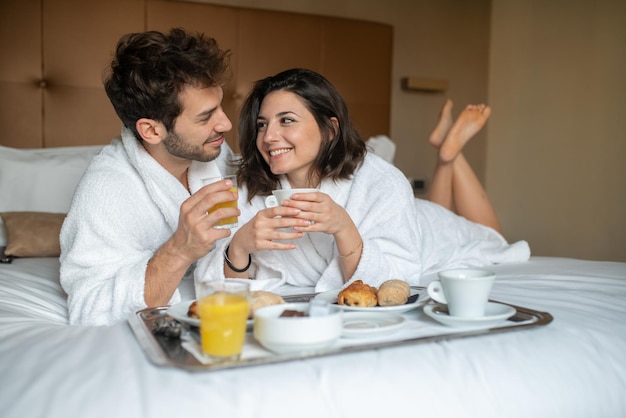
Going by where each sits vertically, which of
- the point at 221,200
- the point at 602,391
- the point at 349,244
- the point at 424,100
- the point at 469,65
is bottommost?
the point at 602,391

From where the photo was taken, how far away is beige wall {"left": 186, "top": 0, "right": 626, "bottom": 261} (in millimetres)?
3119

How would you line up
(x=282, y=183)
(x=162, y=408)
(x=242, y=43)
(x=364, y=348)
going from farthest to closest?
1. (x=242, y=43)
2. (x=282, y=183)
3. (x=364, y=348)
4. (x=162, y=408)

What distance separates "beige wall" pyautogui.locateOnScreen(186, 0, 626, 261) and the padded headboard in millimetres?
172

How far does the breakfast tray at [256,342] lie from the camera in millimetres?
848

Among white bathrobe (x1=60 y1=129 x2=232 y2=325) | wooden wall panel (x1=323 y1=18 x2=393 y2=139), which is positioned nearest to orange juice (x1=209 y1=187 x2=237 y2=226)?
white bathrobe (x1=60 y1=129 x2=232 y2=325)

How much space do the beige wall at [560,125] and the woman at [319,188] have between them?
185cm

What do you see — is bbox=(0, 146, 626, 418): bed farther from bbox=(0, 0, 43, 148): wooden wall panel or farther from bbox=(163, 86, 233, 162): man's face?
bbox=(0, 0, 43, 148): wooden wall panel

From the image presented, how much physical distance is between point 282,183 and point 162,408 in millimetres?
1092

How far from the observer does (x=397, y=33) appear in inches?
136

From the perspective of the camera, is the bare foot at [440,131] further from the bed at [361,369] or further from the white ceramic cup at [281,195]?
the white ceramic cup at [281,195]

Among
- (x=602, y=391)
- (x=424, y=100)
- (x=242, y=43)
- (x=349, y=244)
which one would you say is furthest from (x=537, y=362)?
(x=424, y=100)

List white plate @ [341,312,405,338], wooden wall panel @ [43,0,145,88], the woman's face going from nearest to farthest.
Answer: white plate @ [341,312,405,338] → the woman's face → wooden wall panel @ [43,0,145,88]

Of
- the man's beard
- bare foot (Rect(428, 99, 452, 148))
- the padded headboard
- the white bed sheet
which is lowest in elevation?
the white bed sheet

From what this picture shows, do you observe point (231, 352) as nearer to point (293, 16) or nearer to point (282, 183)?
point (282, 183)
